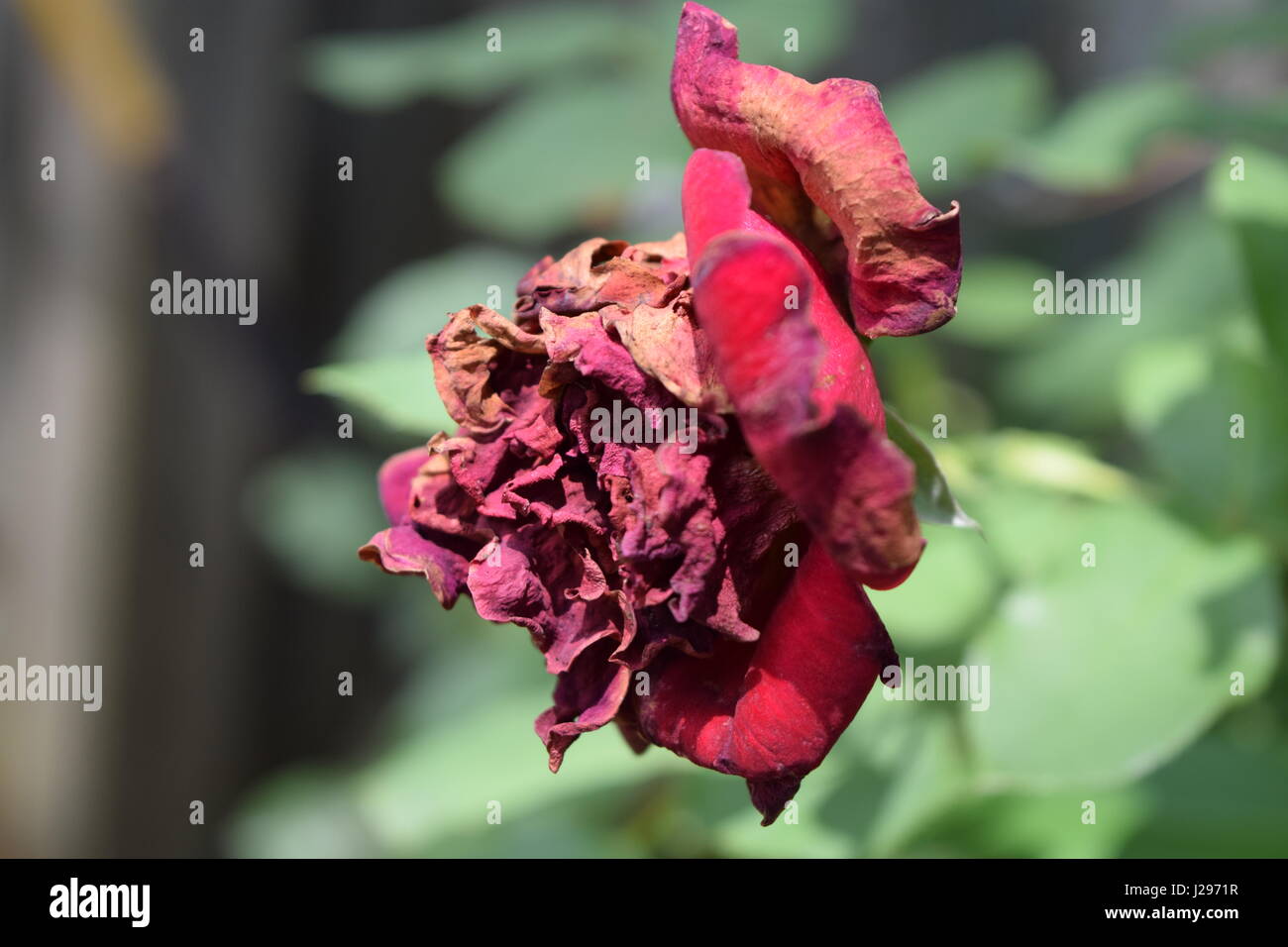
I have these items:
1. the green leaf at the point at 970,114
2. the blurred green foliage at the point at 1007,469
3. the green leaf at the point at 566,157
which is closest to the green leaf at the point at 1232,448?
the blurred green foliage at the point at 1007,469

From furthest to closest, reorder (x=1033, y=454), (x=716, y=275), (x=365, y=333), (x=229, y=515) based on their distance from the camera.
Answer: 1. (x=229, y=515)
2. (x=365, y=333)
3. (x=1033, y=454)
4. (x=716, y=275)

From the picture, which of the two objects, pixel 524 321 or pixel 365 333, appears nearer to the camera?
pixel 524 321

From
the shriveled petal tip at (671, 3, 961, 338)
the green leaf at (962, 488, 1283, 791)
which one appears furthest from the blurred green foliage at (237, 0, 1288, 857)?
the shriveled petal tip at (671, 3, 961, 338)

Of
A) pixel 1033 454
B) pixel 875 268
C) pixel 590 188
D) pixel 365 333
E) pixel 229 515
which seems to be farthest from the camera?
pixel 229 515

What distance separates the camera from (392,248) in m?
2.19

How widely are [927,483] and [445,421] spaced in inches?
15.0

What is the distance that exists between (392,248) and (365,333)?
0.64 m

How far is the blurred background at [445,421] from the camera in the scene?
0.94 metres

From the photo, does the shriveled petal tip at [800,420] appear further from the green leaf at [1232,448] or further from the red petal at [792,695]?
the green leaf at [1232,448]

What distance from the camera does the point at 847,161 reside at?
0.57m

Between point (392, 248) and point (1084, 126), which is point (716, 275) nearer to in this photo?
point (1084, 126)

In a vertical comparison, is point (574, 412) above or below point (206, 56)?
below
